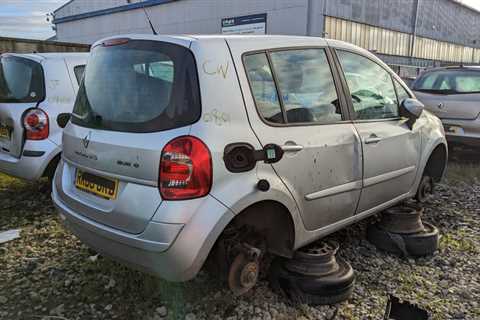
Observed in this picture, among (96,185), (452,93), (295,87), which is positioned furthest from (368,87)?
(452,93)

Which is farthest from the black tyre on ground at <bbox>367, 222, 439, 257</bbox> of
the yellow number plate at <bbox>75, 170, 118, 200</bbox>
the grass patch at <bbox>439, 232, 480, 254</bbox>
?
the yellow number plate at <bbox>75, 170, 118, 200</bbox>

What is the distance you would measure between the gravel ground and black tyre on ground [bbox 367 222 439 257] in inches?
2.7

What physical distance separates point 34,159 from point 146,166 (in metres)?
2.52

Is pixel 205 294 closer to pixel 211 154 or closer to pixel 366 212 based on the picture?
pixel 211 154

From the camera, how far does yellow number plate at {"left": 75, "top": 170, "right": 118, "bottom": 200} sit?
2.43m

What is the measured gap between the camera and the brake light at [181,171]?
220 cm

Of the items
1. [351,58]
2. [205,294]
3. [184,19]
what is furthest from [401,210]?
[184,19]

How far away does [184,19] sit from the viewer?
25.2 m

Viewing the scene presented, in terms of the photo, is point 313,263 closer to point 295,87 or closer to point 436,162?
point 295,87

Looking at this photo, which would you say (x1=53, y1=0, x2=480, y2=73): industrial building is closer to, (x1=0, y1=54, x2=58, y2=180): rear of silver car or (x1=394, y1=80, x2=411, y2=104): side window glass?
(x1=0, y1=54, x2=58, y2=180): rear of silver car

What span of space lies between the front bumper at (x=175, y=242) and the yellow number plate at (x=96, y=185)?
0.23 metres

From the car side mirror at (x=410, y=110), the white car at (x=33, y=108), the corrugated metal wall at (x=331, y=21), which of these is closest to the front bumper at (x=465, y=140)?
the car side mirror at (x=410, y=110)

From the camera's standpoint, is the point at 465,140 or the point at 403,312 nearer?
the point at 403,312

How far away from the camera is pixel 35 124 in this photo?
4.25 meters
